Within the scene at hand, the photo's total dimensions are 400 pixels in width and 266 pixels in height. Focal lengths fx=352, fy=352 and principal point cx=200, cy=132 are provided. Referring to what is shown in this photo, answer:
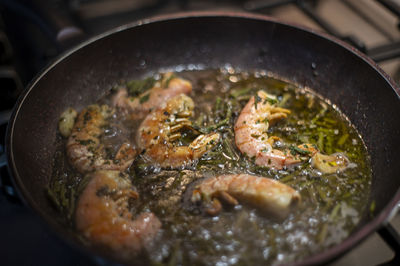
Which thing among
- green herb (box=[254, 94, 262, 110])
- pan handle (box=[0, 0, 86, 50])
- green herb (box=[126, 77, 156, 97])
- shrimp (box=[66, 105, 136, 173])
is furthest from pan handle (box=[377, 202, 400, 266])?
pan handle (box=[0, 0, 86, 50])

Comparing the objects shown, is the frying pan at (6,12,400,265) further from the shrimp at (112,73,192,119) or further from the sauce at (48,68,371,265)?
the shrimp at (112,73,192,119)

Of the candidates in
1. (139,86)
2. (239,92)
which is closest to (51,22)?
(139,86)

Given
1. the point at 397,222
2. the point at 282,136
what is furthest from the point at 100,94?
the point at 397,222

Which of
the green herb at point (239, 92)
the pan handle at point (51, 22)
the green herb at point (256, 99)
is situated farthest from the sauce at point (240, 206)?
the pan handle at point (51, 22)

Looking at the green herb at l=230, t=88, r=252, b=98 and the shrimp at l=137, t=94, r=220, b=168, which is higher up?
the green herb at l=230, t=88, r=252, b=98

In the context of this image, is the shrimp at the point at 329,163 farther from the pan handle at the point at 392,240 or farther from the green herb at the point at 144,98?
the green herb at the point at 144,98

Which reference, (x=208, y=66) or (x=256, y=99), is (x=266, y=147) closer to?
(x=256, y=99)

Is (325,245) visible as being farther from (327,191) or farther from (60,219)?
Answer: (60,219)
